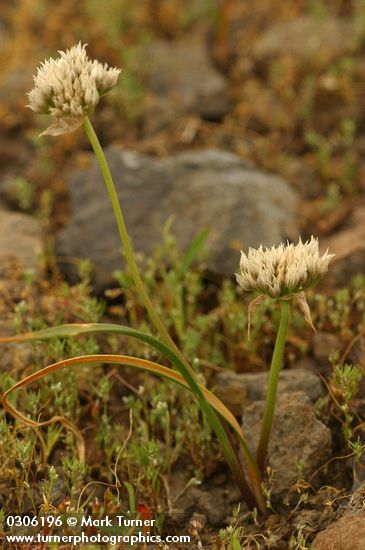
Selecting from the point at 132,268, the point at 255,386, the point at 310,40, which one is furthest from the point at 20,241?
the point at 310,40

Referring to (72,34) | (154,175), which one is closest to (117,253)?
(154,175)

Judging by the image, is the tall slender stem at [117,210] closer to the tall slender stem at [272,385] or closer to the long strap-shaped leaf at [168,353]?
the long strap-shaped leaf at [168,353]

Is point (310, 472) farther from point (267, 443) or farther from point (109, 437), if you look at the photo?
point (109, 437)

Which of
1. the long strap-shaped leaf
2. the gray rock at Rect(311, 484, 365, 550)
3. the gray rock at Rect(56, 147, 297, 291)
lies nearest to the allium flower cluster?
the long strap-shaped leaf

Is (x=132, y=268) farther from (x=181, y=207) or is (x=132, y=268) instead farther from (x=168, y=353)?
(x=181, y=207)

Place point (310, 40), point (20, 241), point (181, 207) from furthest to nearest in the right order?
point (310, 40) < point (181, 207) < point (20, 241)

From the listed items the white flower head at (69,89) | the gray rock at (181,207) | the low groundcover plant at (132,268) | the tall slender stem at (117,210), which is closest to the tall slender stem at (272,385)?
the low groundcover plant at (132,268)

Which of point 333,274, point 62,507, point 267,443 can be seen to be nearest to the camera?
point 62,507

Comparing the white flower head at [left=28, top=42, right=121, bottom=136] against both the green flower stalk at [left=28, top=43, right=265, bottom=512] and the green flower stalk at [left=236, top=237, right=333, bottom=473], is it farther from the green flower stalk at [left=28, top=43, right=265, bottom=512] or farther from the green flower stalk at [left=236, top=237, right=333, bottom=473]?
the green flower stalk at [left=236, top=237, right=333, bottom=473]
